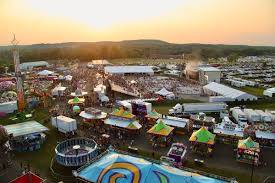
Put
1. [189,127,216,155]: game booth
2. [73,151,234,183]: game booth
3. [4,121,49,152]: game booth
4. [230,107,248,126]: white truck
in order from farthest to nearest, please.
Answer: [230,107,248,126]: white truck
[4,121,49,152]: game booth
[189,127,216,155]: game booth
[73,151,234,183]: game booth

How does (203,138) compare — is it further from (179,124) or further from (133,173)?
(133,173)

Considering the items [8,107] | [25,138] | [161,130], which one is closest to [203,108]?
[161,130]

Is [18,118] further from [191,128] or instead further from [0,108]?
[191,128]

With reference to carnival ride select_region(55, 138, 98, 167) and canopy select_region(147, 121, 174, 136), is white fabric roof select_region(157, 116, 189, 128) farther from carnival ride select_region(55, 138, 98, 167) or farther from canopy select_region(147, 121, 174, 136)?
carnival ride select_region(55, 138, 98, 167)

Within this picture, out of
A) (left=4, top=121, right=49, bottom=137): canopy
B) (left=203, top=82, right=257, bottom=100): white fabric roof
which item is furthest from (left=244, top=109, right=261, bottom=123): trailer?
(left=4, top=121, right=49, bottom=137): canopy

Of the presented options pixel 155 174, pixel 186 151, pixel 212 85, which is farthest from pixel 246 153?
pixel 212 85

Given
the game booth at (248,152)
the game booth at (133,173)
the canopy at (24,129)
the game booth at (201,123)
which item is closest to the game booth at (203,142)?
the game booth at (248,152)
